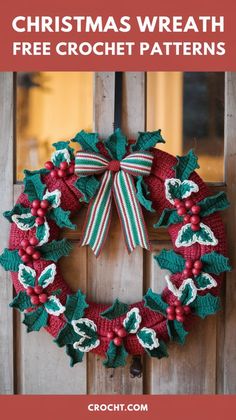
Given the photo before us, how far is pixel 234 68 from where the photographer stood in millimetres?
1473

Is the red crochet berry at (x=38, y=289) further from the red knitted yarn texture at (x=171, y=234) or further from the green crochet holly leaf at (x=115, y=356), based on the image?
the green crochet holly leaf at (x=115, y=356)

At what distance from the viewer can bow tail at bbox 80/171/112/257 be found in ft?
4.54

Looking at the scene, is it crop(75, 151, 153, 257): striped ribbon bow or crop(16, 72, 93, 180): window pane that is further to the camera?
crop(16, 72, 93, 180): window pane

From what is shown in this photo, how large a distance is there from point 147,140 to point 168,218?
20cm

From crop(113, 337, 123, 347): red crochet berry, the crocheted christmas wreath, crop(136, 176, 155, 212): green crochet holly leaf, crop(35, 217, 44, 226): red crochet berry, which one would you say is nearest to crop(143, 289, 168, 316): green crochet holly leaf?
the crocheted christmas wreath

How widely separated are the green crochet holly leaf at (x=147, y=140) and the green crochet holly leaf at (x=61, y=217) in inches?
9.2

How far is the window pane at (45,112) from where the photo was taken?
150cm

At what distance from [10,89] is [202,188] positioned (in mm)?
558

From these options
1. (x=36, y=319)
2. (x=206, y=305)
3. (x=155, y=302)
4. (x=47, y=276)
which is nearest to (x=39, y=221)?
(x=47, y=276)

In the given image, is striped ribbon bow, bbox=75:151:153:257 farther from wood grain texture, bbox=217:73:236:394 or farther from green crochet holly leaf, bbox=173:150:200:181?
wood grain texture, bbox=217:73:236:394

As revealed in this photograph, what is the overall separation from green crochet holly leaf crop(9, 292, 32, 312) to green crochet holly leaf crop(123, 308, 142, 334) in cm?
24

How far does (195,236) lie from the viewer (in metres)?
1.35

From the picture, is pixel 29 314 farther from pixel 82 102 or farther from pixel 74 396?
pixel 82 102

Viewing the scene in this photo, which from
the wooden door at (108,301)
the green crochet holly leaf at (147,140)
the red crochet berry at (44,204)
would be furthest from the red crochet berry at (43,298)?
the green crochet holly leaf at (147,140)
